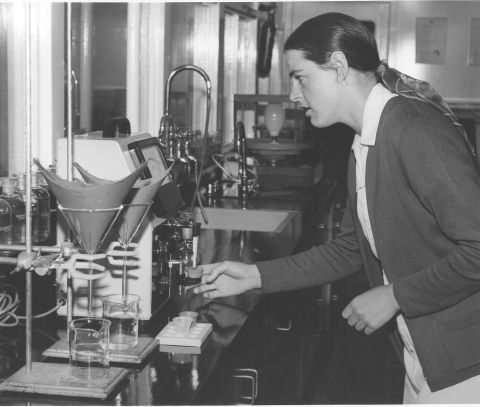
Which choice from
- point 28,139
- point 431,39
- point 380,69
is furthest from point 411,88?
point 431,39

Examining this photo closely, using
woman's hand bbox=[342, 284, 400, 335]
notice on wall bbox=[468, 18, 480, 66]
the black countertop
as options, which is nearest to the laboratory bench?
the black countertop

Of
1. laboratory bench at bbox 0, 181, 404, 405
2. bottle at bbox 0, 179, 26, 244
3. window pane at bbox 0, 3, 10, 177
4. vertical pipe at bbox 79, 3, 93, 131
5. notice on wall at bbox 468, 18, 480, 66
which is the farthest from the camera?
notice on wall at bbox 468, 18, 480, 66

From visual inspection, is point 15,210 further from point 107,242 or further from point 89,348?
point 89,348

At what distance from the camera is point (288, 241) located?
317 cm

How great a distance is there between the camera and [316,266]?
2.22 meters

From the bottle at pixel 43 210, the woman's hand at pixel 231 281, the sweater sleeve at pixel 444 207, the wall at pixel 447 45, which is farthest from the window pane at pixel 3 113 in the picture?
the wall at pixel 447 45

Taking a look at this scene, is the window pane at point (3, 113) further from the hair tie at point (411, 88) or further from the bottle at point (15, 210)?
the hair tie at point (411, 88)

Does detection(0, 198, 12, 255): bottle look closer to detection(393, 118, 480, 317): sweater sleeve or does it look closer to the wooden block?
the wooden block

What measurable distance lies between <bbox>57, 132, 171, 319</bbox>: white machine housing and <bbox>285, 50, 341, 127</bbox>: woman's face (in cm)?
41

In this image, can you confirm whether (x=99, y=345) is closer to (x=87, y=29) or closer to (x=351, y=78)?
(x=351, y=78)

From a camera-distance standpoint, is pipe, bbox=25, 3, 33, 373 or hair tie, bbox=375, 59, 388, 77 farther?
hair tie, bbox=375, 59, 388, 77

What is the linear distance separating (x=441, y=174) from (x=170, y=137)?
180cm

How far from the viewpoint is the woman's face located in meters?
1.88

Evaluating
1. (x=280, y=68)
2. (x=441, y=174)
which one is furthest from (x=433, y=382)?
Result: (x=280, y=68)
